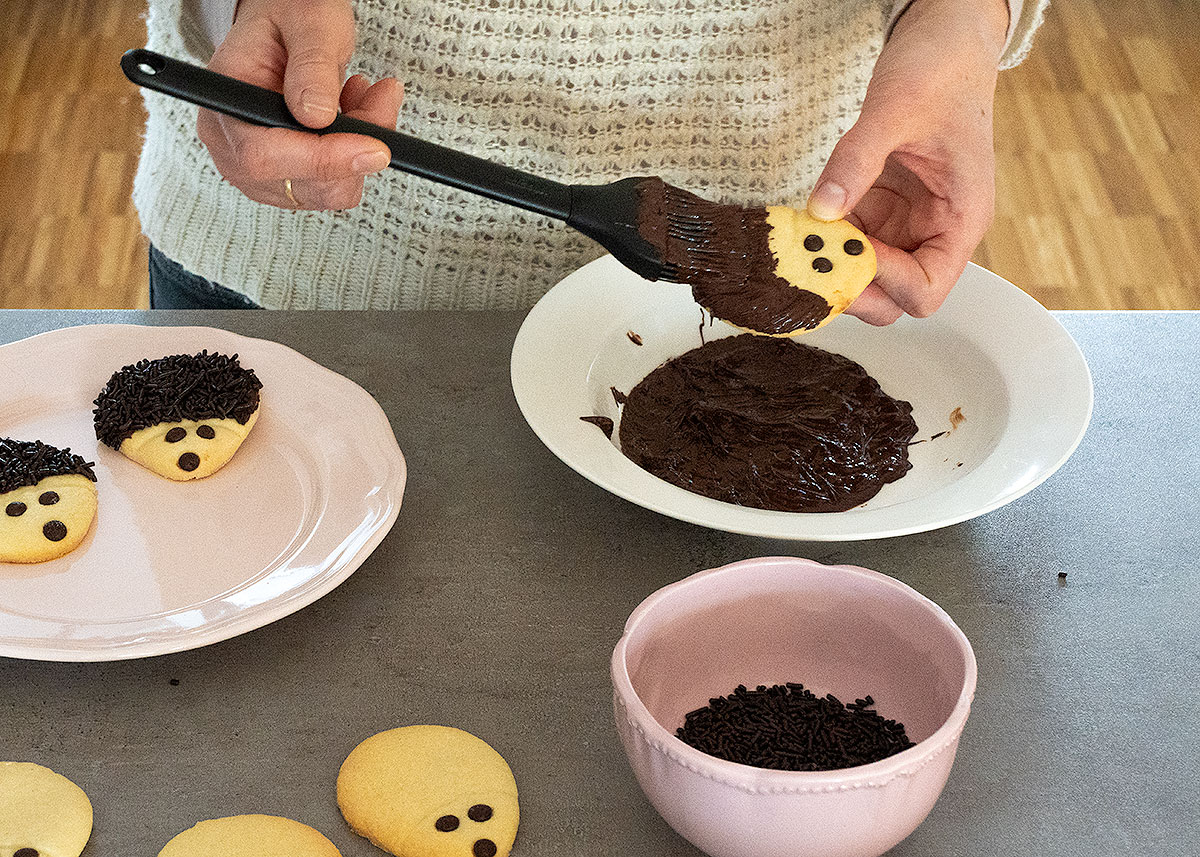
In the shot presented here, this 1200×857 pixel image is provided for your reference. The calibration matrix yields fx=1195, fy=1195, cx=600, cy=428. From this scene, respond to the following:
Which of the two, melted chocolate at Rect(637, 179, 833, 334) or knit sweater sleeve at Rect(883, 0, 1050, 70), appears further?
knit sweater sleeve at Rect(883, 0, 1050, 70)

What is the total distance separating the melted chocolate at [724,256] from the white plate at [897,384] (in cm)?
15

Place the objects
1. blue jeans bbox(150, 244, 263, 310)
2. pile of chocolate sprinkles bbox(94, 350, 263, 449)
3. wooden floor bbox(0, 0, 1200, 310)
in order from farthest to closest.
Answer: wooden floor bbox(0, 0, 1200, 310) < blue jeans bbox(150, 244, 263, 310) < pile of chocolate sprinkles bbox(94, 350, 263, 449)

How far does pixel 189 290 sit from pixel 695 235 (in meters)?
0.66

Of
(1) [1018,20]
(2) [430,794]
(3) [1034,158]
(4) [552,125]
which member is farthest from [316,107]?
(3) [1034,158]

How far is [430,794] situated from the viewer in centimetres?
70

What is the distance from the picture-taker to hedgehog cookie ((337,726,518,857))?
2.22ft

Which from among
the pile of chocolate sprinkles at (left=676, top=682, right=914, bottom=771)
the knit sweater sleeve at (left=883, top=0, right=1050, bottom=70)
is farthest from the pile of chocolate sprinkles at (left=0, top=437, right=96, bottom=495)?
the knit sweater sleeve at (left=883, top=0, right=1050, bottom=70)

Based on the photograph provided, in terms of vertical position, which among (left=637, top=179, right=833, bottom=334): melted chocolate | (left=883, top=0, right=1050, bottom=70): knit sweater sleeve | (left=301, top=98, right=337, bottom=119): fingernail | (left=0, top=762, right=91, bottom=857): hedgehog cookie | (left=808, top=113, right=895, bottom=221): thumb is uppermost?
(left=883, top=0, right=1050, bottom=70): knit sweater sleeve

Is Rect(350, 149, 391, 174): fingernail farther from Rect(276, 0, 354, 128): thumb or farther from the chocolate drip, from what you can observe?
the chocolate drip

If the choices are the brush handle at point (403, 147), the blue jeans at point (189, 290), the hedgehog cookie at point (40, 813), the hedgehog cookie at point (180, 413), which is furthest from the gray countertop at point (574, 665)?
the blue jeans at point (189, 290)

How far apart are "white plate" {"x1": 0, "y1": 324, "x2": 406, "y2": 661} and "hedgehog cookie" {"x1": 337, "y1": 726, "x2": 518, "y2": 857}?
123mm

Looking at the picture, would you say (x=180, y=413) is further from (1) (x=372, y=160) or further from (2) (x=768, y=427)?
(2) (x=768, y=427)

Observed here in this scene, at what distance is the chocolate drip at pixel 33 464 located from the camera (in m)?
0.90

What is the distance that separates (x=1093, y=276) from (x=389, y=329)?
89.1 inches
